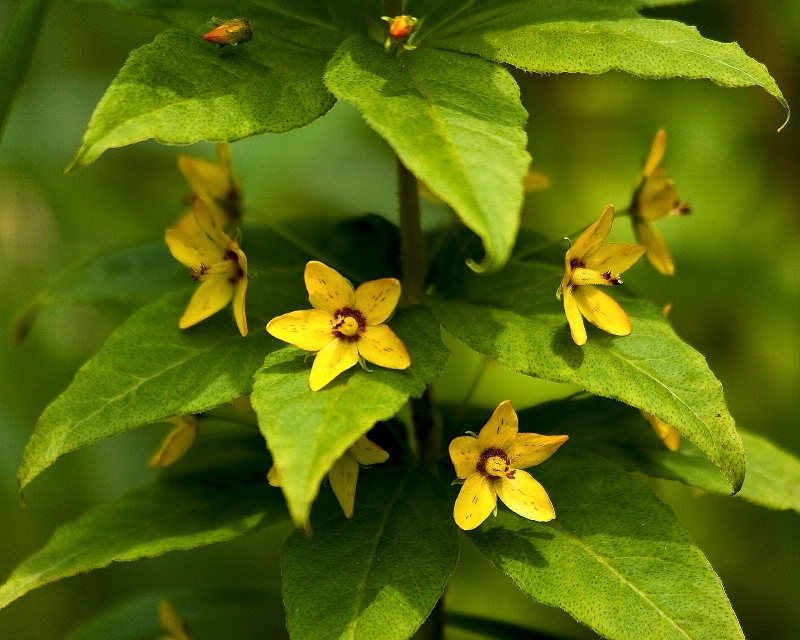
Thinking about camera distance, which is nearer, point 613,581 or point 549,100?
point 613,581

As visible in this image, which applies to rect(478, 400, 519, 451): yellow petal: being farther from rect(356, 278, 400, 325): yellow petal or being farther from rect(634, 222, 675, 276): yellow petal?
rect(634, 222, 675, 276): yellow petal

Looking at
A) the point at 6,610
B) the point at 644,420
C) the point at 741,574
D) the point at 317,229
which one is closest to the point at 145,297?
the point at 317,229

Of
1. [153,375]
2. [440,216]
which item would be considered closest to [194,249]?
[153,375]

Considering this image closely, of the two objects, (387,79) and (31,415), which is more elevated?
(387,79)

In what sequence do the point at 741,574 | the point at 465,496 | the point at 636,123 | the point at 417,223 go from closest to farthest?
the point at 465,496 < the point at 417,223 < the point at 741,574 < the point at 636,123

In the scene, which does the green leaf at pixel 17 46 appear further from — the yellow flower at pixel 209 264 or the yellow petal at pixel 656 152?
the yellow petal at pixel 656 152

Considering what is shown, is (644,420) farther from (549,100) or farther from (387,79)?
(549,100)
